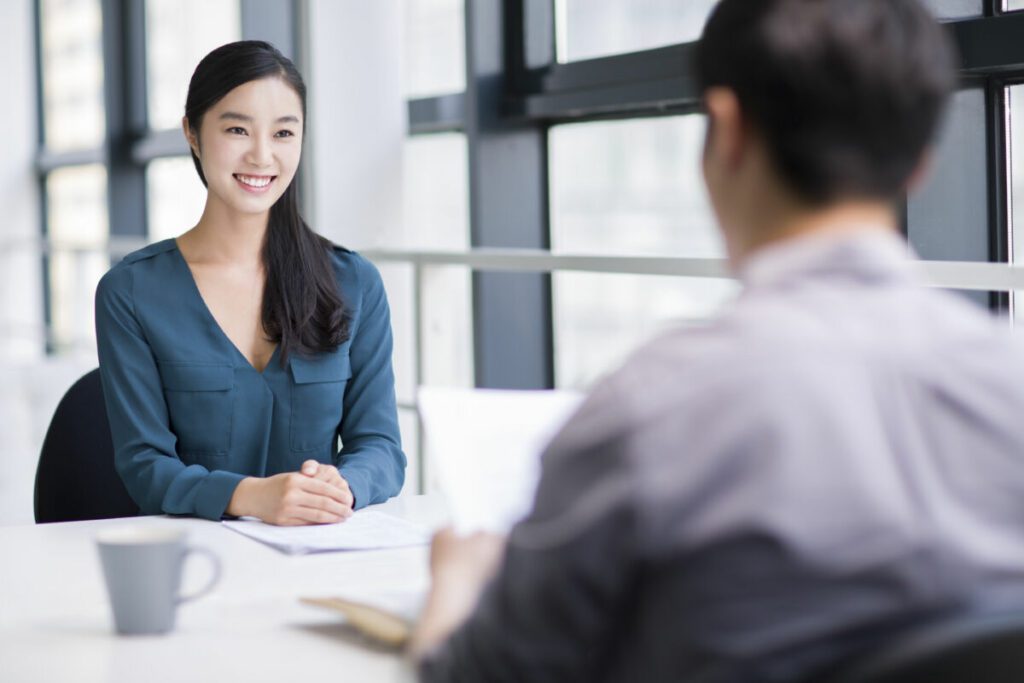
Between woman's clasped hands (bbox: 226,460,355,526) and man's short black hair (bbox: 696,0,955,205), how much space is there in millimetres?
761

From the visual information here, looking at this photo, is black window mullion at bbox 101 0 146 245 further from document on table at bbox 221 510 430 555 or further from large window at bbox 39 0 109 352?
document on table at bbox 221 510 430 555

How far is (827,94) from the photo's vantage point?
1.91ft

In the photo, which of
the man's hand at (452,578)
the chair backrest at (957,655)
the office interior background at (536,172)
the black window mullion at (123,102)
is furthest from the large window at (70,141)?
the chair backrest at (957,655)

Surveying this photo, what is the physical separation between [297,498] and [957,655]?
85cm

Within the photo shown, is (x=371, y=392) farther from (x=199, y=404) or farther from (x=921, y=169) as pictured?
→ (x=921, y=169)

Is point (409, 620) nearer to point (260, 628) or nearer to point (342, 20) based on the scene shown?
point (260, 628)

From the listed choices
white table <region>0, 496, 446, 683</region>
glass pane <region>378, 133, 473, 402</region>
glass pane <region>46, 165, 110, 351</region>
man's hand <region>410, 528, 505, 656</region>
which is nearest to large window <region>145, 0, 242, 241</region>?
glass pane <region>46, 165, 110, 351</region>

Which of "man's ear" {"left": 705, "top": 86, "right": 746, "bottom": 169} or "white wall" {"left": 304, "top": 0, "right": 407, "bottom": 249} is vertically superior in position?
"white wall" {"left": 304, "top": 0, "right": 407, "bottom": 249}

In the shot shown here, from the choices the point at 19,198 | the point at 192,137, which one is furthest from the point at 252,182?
the point at 19,198

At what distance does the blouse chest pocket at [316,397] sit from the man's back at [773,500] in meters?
0.97

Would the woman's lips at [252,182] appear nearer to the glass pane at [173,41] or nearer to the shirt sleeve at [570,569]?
the shirt sleeve at [570,569]

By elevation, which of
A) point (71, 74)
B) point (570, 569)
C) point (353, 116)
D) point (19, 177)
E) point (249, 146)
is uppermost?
point (71, 74)

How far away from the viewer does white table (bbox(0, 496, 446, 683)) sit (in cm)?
83

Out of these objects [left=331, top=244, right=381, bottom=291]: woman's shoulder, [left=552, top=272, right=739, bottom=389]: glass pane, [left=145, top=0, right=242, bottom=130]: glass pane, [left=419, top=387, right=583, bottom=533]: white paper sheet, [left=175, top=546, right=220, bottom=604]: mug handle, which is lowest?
[left=175, top=546, right=220, bottom=604]: mug handle
